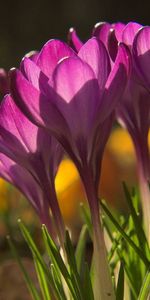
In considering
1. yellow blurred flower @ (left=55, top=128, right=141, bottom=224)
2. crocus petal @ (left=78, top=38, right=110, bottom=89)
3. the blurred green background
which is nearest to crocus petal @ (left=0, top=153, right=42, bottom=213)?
crocus petal @ (left=78, top=38, right=110, bottom=89)

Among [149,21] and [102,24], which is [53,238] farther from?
[149,21]

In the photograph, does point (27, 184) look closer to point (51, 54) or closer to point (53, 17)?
point (51, 54)

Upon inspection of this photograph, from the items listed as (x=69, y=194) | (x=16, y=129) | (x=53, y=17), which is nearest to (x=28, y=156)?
(x=16, y=129)

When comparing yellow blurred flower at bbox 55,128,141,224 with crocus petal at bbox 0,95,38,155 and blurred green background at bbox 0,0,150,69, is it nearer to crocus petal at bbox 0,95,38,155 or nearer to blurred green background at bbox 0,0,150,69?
crocus petal at bbox 0,95,38,155

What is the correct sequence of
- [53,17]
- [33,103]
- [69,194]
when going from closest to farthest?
[33,103] < [69,194] < [53,17]

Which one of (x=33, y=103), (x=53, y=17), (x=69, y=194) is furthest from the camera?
(x=53, y=17)
